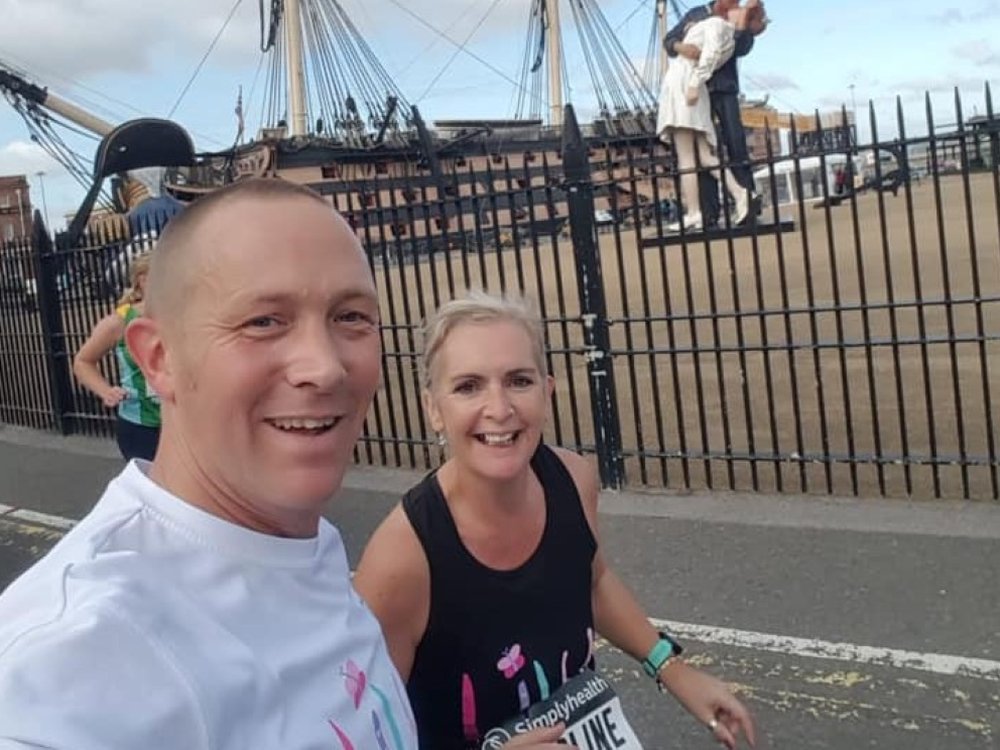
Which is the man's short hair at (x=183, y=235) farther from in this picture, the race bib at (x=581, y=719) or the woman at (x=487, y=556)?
the race bib at (x=581, y=719)

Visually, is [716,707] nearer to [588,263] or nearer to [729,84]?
[588,263]

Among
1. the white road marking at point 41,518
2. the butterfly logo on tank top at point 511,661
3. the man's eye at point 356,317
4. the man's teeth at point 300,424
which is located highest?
the man's eye at point 356,317

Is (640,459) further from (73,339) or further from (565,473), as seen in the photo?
(73,339)

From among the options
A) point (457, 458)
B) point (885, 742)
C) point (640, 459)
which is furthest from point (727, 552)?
point (457, 458)

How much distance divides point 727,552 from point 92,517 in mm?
4721

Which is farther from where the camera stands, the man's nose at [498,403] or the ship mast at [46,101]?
the ship mast at [46,101]

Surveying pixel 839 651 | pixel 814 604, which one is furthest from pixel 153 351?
pixel 814 604

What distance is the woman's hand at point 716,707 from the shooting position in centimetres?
243

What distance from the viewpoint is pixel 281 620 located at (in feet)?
4.09

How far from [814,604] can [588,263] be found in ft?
8.80

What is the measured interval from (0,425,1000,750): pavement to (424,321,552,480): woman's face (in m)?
1.88

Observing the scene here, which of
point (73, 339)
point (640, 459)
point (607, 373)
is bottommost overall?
point (640, 459)

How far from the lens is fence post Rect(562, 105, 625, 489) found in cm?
653

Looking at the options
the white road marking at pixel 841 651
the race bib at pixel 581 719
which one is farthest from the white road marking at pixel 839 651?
the race bib at pixel 581 719
